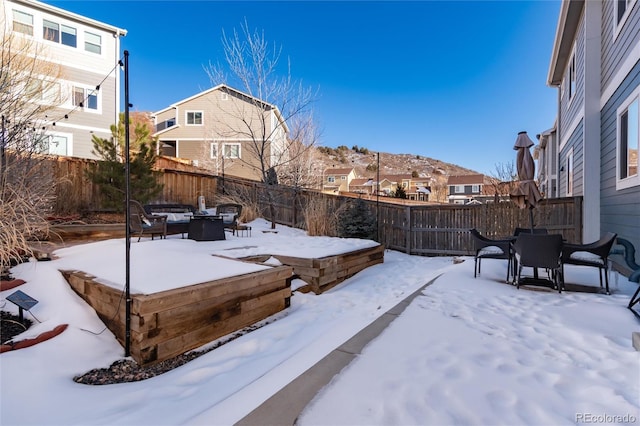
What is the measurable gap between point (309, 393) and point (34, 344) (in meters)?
2.13

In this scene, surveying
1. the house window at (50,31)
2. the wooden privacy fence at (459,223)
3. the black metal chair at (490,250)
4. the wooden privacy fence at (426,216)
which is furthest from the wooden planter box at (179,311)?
the house window at (50,31)

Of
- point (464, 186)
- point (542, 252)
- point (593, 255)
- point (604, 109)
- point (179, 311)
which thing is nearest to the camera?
point (179, 311)

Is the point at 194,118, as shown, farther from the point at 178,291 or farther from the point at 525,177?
the point at 178,291

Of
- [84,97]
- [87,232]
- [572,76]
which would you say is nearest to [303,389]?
[87,232]

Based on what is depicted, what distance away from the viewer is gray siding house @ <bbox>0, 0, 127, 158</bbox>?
39.7 feet

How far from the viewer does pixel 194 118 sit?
21.2 meters

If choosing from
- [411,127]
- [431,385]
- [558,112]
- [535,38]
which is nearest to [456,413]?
[431,385]

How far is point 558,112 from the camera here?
33.0ft

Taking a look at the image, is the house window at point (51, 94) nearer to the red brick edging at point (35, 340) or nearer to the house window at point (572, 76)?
the red brick edging at point (35, 340)

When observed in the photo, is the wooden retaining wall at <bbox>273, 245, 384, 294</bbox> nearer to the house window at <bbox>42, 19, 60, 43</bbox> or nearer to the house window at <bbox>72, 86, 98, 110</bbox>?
the house window at <bbox>72, 86, 98, 110</bbox>

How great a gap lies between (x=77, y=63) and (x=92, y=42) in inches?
49.8

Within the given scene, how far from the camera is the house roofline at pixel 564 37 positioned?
263 inches

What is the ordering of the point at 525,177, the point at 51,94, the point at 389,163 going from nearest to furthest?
1. the point at 525,177
2. the point at 51,94
3. the point at 389,163

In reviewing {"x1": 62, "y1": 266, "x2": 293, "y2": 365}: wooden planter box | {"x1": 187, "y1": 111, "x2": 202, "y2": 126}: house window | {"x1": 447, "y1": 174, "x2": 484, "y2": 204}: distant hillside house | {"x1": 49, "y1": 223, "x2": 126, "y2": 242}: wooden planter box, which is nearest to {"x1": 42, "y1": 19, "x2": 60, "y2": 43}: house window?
{"x1": 187, "y1": 111, "x2": 202, "y2": 126}: house window
